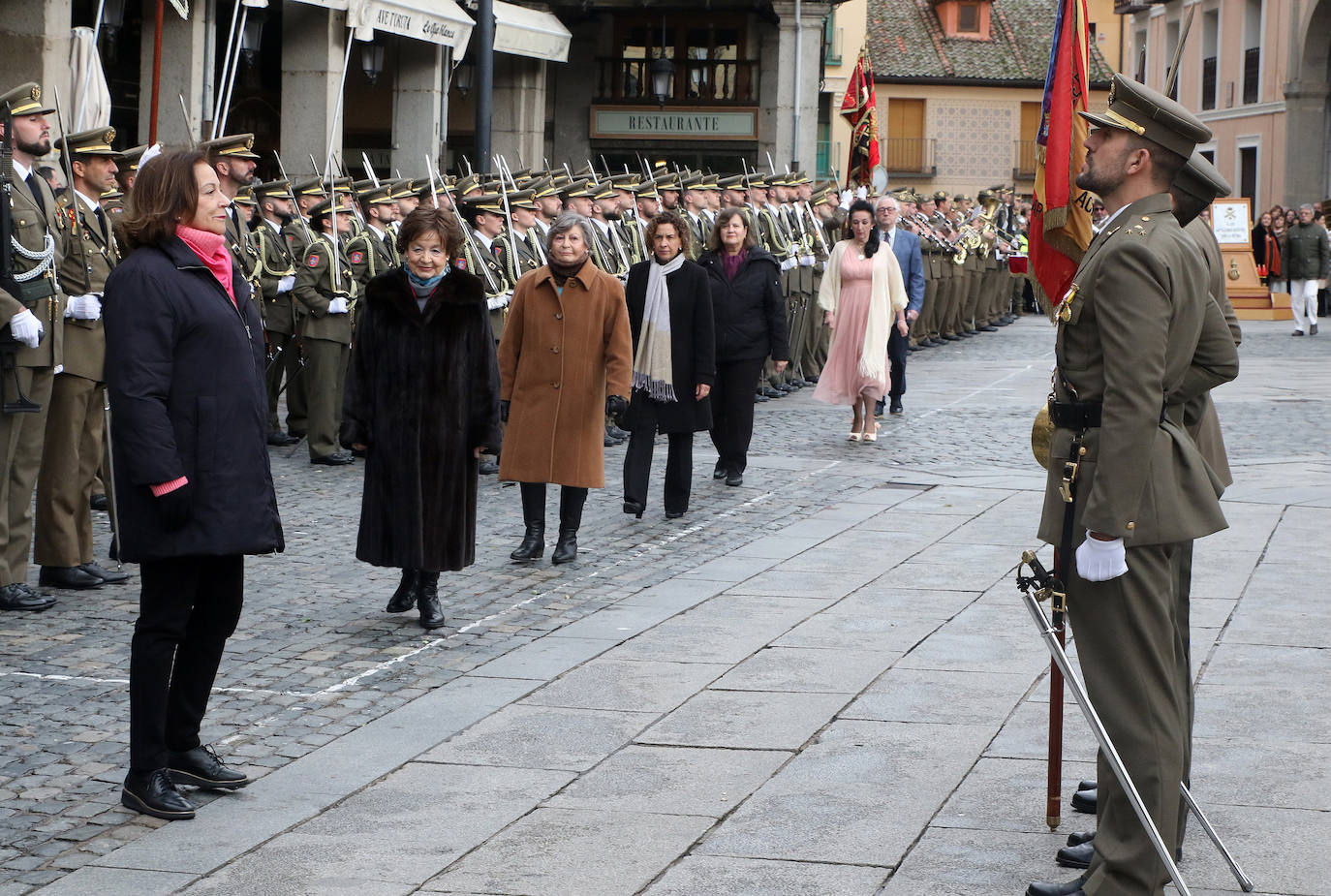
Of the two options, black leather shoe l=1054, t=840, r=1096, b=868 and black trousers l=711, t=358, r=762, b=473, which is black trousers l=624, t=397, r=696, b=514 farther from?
black leather shoe l=1054, t=840, r=1096, b=868

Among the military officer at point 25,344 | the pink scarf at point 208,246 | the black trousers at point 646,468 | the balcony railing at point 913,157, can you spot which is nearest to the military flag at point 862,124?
the black trousers at point 646,468

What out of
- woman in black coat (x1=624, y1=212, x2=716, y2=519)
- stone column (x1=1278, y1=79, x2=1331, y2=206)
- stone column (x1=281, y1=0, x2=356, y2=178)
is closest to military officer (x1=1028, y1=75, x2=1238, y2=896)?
woman in black coat (x1=624, y1=212, x2=716, y2=519)

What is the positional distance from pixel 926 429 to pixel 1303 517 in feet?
17.7

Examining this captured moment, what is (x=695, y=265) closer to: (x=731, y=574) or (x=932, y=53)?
(x=731, y=574)

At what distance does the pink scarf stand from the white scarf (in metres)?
5.54

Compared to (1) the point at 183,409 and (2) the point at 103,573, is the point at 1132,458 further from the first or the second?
(2) the point at 103,573

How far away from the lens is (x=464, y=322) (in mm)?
7879

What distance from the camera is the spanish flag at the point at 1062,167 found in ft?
19.6

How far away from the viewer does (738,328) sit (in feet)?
42.2

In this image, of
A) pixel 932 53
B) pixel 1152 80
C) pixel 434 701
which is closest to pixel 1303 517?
pixel 434 701

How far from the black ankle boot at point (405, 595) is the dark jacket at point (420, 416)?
22 centimetres

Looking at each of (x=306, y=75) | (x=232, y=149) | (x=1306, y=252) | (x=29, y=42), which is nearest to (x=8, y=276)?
(x=232, y=149)

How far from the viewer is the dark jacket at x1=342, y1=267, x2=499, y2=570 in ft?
25.7

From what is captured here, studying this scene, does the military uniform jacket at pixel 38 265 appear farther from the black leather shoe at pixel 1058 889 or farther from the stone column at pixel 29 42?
the stone column at pixel 29 42
